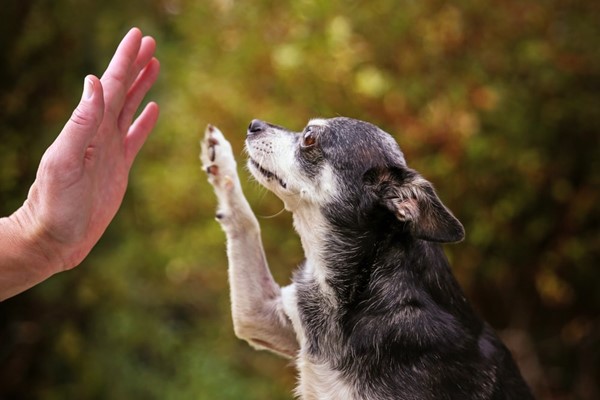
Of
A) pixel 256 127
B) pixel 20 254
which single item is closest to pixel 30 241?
pixel 20 254

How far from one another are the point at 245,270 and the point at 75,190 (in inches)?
40.8

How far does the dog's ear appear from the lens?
2.82 metres

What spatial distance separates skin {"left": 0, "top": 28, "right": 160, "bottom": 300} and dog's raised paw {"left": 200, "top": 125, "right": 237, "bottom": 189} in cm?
57

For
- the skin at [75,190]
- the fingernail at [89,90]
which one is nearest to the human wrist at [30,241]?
the skin at [75,190]

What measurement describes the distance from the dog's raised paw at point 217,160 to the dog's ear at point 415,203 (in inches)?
26.0

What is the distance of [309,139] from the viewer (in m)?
3.50

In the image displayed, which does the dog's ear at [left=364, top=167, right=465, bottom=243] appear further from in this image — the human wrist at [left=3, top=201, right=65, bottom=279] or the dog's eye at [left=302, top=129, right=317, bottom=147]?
the human wrist at [left=3, top=201, right=65, bottom=279]

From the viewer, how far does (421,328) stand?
Answer: 10.1 ft

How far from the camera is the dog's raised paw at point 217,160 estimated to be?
3613 millimetres

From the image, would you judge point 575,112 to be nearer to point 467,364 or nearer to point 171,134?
point 467,364

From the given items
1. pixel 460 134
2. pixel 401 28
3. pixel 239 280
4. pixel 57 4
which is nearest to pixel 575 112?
pixel 460 134

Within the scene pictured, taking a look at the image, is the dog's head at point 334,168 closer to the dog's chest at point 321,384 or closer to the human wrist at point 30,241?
the dog's chest at point 321,384

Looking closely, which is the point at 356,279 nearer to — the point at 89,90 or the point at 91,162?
the point at 91,162

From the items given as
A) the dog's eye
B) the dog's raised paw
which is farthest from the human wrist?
the dog's eye
